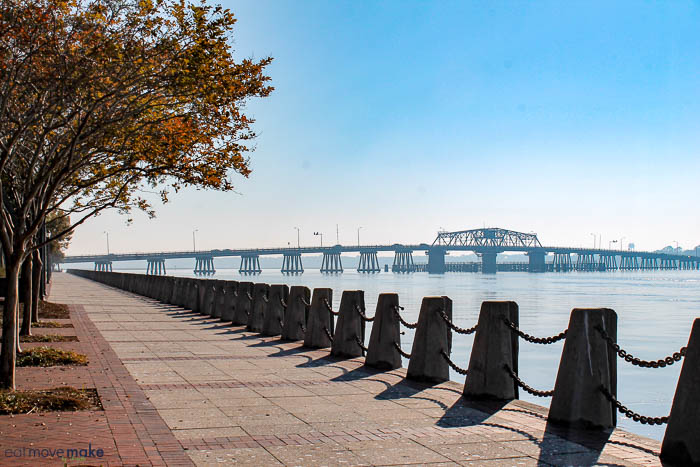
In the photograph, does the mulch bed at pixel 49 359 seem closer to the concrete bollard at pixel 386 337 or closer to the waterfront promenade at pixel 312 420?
the waterfront promenade at pixel 312 420

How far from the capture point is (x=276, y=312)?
1875 centimetres

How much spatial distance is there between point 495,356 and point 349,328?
4.98 m

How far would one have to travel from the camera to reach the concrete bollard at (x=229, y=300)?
23219mm

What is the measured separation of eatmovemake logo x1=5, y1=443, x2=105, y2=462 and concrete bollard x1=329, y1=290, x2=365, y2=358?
771cm

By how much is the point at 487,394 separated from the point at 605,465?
3032mm

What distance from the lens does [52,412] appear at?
8453 mm

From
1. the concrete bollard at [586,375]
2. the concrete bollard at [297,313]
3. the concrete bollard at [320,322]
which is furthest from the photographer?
the concrete bollard at [297,313]

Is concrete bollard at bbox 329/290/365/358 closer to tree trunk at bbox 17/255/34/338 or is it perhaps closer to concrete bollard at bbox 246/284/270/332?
concrete bollard at bbox 246/284/270/332

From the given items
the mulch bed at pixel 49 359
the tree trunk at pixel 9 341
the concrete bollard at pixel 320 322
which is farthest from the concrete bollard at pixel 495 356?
the mulch bed at pixel 49 359

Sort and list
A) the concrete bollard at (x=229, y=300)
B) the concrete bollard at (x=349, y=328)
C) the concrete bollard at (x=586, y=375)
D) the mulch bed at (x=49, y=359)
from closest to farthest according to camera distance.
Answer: the concrete bollard at (x=586, y=375)
the mulch bed at (x=49, y=359)
the concrete bollard at (x=349, y=328)
the concrete bollard at (x=229, y=300)

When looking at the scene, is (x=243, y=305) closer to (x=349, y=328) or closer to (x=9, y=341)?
(x=349, y=328)

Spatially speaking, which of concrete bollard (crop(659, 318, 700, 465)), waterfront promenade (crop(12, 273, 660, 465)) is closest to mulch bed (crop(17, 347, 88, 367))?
waterfront promenade (crop(12, 273, 660, 465))

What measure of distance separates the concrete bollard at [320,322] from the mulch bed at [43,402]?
677 cm

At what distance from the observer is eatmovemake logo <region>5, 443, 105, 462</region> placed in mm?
6434
